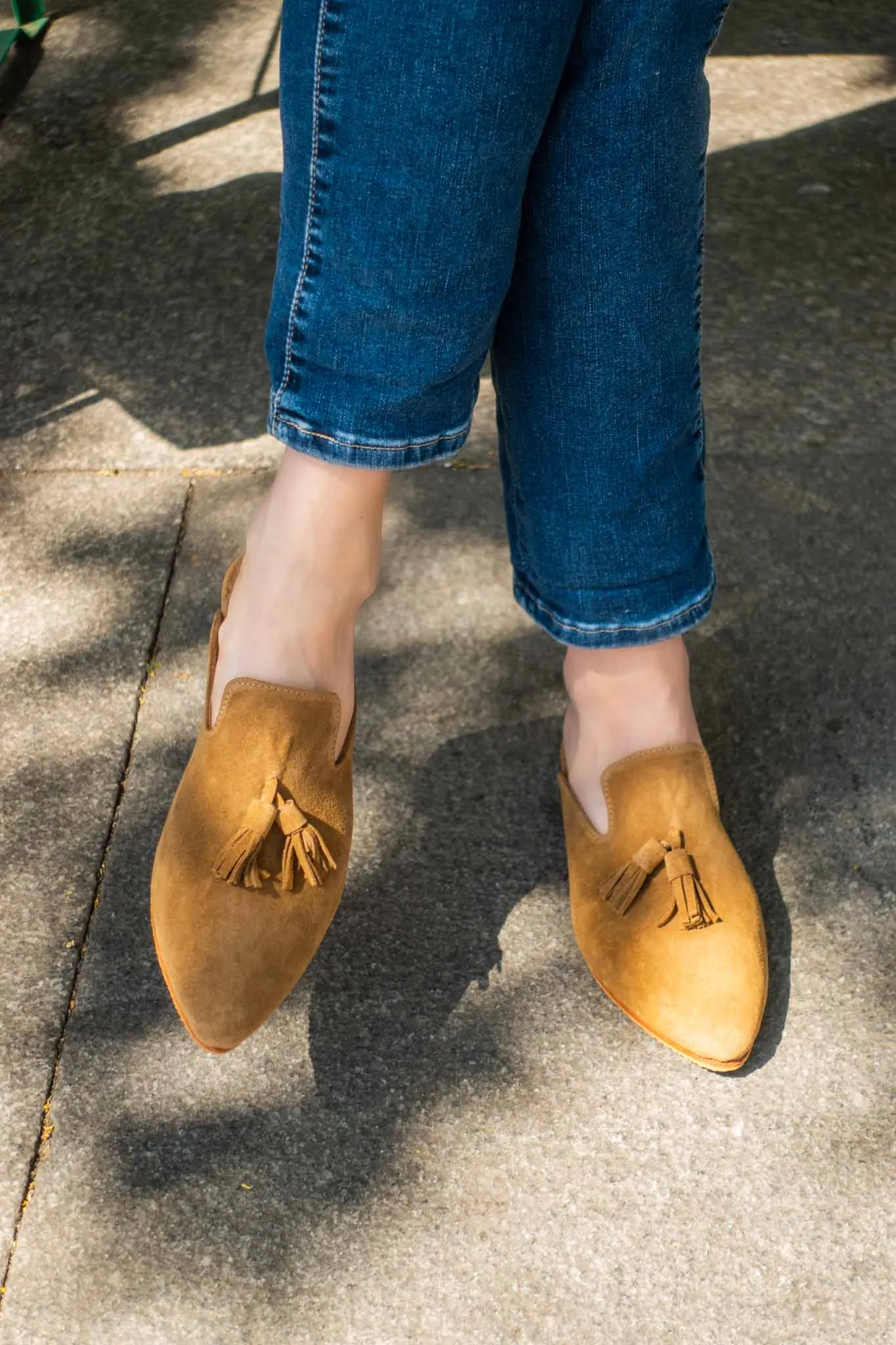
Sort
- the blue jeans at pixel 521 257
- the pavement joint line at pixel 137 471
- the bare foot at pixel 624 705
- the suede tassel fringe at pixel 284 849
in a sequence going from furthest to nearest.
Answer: the pavement joint line at pixel 137 471 → the bare foot at pixel 624 705 → the suede tassel fringe at pixel 284 849 → the blue jeans at pixel 521 257

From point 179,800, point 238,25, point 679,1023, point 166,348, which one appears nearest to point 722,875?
point 679,1023

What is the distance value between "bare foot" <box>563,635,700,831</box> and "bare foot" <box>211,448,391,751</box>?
0.25 meters

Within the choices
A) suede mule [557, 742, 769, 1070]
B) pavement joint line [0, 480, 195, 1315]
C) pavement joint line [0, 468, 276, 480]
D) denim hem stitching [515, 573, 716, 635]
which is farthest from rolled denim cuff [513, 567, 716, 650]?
pavement joint line [0, 468, 276, 480]

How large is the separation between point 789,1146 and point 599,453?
0.66 metres

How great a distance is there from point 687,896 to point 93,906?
0.62 meters

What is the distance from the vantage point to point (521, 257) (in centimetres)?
111

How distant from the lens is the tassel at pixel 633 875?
1255mm

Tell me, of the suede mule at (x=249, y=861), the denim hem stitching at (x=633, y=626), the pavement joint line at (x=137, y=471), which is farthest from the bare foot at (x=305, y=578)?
the pavement joint line at (x=137, y=471)

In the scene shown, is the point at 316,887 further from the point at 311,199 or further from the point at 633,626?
the point at 311,199

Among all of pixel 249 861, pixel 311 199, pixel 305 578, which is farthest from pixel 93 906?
pixel 311 199

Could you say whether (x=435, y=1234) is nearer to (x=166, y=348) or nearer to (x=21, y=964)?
(x=21, y=964)

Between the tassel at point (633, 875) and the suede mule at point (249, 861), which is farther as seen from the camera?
the tassel at point (633, 875)

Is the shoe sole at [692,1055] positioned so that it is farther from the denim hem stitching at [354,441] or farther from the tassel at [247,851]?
the denim hem stitching at [354,441]

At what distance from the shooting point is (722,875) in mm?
1277
